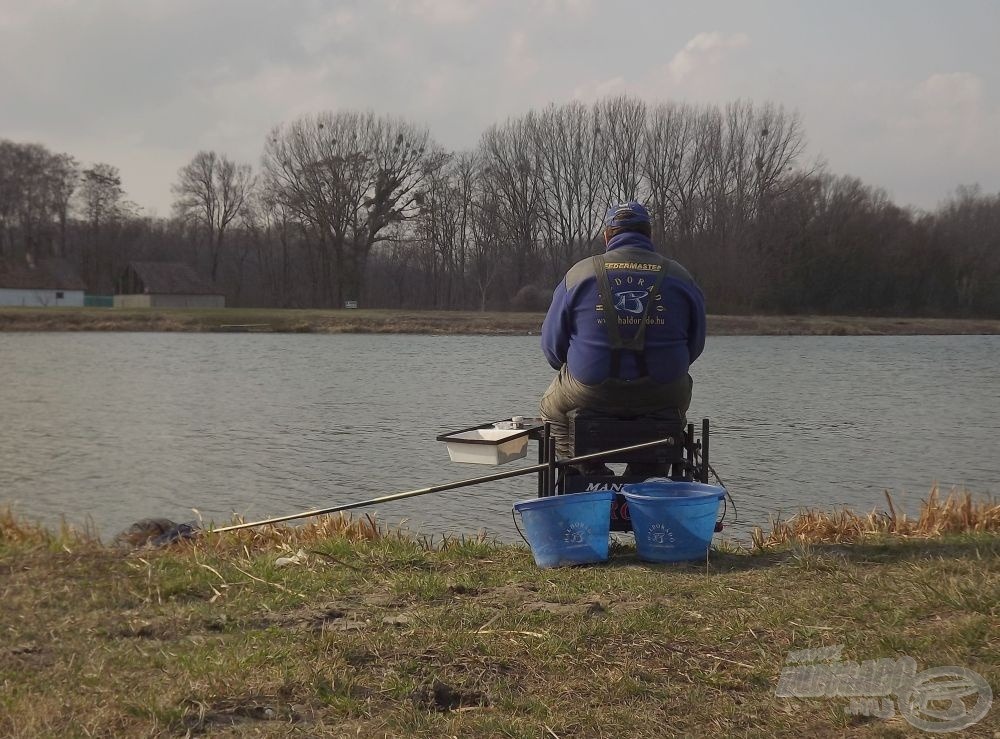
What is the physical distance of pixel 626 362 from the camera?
226 inches

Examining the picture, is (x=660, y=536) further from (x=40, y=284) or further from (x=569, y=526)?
(x=40, y=284)

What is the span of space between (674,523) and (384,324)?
46.3 meters

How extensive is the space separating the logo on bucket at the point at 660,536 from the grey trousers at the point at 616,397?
33.5 inches

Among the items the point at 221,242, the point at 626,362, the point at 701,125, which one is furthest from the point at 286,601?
the point at 221,242

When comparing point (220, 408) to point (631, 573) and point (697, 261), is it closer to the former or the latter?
point (631, 573)

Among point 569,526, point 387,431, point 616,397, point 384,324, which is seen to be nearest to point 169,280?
point 384,324

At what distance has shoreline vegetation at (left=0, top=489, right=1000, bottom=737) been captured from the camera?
3.16m

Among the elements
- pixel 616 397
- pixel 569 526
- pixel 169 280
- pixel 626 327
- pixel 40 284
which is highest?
pixel 169 280

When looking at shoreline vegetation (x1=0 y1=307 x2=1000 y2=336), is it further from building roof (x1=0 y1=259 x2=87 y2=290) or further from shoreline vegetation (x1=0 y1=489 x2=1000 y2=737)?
shoreline vegetation (x1=0 y1=489 x2=1000 y2=737)

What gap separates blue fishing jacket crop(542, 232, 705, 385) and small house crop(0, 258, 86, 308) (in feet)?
241

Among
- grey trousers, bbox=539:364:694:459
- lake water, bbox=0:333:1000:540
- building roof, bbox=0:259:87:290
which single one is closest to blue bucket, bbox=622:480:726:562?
grey trousers, bbox=539:364:694:459

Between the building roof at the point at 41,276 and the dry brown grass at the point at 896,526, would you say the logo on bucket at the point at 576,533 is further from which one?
the building roof at the point at 41,276

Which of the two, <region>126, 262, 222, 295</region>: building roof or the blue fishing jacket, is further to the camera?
<region>126, 262, 222, 295</region>: building roof

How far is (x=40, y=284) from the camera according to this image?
7300 cm
